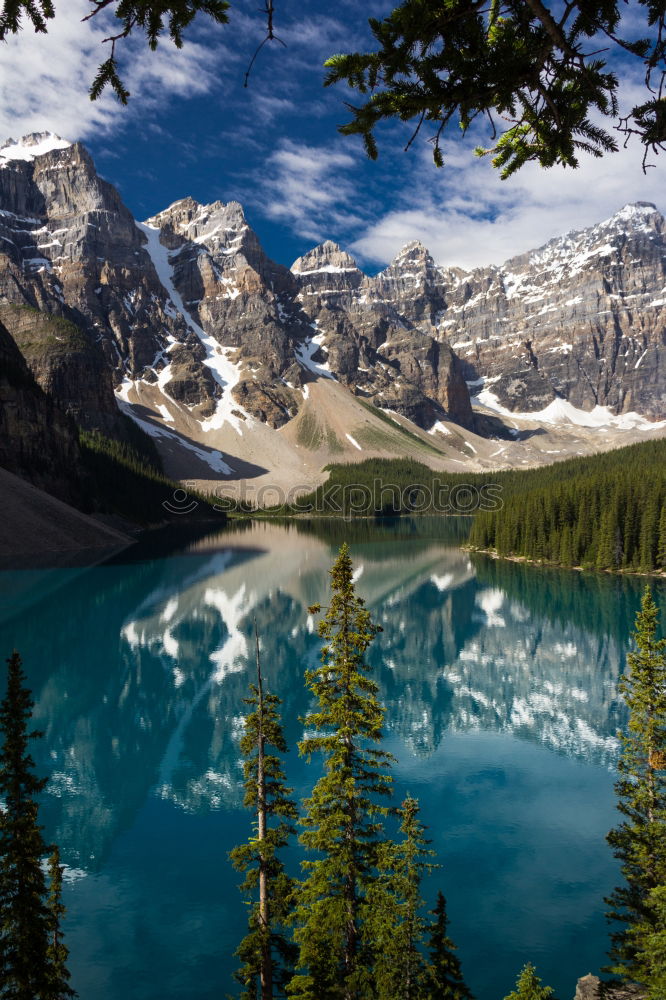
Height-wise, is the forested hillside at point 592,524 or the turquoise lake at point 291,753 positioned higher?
the forested hillside at point 592,524

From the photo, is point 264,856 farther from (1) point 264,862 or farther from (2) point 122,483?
(2) point 122,483

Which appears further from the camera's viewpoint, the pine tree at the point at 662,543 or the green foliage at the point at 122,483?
the green foliage at the point at 122,483

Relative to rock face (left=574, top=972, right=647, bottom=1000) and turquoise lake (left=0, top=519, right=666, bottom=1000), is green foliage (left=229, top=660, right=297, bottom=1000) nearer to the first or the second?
turquoise lake (left=0, top=519, right=666, bottom=1000)


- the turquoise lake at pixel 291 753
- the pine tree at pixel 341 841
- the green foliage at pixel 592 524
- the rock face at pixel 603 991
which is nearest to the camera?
the pine tree at pixel 341 841

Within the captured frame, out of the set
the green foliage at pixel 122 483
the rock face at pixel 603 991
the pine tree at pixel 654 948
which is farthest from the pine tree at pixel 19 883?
the green foliage at pixel 122 483

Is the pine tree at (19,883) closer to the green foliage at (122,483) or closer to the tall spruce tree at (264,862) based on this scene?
the tall spruce tree at (264,862)

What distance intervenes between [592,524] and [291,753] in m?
68.7

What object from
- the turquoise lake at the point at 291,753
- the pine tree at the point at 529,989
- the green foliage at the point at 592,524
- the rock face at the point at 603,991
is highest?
the green foliage at the point at 592,524

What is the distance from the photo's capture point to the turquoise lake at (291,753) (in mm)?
15984

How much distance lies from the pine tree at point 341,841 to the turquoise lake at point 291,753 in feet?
16.5

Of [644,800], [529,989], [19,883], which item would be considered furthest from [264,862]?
Answer: [644,800]

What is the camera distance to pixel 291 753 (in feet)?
91.8

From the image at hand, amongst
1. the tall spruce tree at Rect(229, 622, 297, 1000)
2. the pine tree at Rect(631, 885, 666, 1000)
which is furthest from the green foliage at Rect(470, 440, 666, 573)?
the tall spruce tree at Rect(229, 622, 297, 1000)

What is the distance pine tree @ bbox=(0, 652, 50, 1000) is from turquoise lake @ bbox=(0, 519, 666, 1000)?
6421 mm
